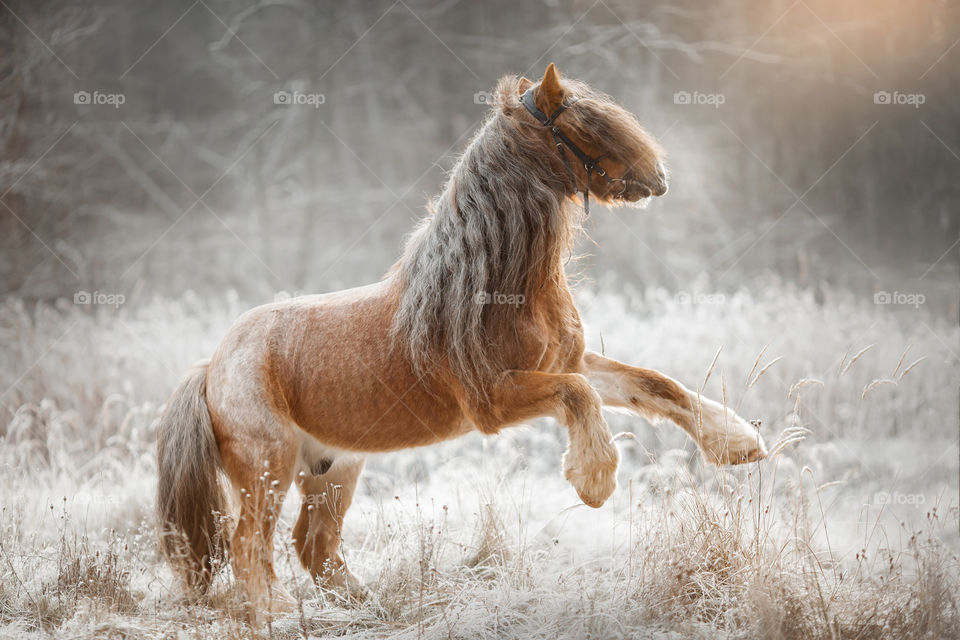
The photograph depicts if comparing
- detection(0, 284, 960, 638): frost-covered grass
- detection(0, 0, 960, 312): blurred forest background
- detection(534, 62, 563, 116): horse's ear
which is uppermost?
detection(0, 0, 960, 312): blurred forest background

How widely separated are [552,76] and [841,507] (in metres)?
4.36

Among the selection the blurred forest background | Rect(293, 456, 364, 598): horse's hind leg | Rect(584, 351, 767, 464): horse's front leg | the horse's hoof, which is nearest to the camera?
the horse's hoof

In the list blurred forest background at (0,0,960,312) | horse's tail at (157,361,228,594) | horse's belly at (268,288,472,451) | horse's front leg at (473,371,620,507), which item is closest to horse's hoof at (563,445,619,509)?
horse's front leg at (473,371,620,507)

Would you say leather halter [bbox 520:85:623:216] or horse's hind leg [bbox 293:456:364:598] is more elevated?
leather halter [bbox 520:85:623:216]

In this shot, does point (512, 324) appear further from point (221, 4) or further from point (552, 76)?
point (221, 4)

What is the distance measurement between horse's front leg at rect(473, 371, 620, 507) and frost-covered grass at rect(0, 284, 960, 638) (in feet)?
0.90

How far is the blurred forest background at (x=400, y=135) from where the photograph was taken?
989 centimetres

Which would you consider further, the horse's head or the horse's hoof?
the horse's head

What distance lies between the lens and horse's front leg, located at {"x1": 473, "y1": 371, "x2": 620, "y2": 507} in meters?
2.85

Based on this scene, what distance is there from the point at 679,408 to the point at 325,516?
6.75 ft

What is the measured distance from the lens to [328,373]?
138 inches

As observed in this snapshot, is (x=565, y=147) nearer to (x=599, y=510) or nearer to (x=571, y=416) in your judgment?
(x=571, y=416)

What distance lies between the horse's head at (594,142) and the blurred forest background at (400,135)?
6424 mm

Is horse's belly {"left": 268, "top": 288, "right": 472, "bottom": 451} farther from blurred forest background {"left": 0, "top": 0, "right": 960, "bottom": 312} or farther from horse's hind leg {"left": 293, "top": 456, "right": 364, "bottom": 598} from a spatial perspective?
blurred forest background {"left": 0, "top": 0, "right": 960, "bottom": 312}
